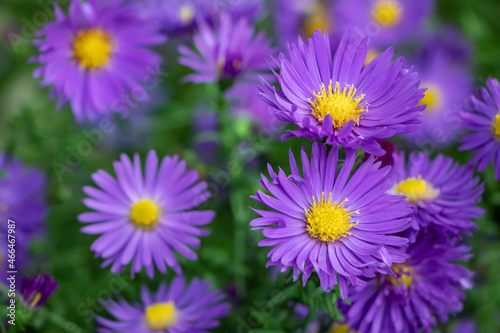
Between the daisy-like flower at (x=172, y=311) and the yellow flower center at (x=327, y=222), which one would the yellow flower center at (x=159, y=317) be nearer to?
the daisy-like flower at (x=172, y=311)

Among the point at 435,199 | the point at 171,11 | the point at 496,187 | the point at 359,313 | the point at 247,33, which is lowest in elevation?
the point at 359,313

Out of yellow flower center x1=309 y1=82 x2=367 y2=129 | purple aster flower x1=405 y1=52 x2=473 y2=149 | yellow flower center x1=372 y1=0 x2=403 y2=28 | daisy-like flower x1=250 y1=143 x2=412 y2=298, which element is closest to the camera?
daisy-like flower x1=250 y1=143 x2=412 y2=298

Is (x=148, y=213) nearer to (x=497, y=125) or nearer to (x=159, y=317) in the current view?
(x=159, y=317)

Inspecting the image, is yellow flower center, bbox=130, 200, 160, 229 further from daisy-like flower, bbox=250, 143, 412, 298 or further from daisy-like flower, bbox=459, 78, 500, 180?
daisy-like flower, bbox=459, 78, 500, 180

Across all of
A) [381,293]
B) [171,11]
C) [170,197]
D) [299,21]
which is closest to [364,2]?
[299,21]

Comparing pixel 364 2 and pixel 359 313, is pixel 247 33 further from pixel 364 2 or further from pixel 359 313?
pixel 364 2

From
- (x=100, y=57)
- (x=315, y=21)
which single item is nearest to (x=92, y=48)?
(x=100, y=57)

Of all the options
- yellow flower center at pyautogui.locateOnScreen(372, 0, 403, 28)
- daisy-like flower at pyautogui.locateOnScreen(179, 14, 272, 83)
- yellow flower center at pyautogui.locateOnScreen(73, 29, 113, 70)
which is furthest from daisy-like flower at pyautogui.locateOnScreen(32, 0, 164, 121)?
yellow flower center at pyautogui.locateOnScreen(372, 0, 403, 28)
